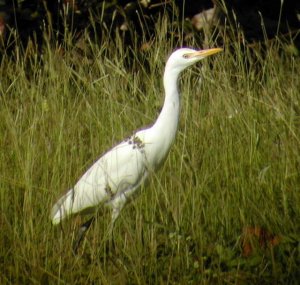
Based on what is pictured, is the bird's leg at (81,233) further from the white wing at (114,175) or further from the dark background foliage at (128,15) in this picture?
the dark background foliage at (128,15)

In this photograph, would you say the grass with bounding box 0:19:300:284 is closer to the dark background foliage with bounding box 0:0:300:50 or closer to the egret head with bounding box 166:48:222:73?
the egret head with bounding box 166:48:222:73

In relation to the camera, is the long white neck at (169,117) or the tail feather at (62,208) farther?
the long white neck at (169,117)

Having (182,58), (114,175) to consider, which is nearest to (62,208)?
(114,175)

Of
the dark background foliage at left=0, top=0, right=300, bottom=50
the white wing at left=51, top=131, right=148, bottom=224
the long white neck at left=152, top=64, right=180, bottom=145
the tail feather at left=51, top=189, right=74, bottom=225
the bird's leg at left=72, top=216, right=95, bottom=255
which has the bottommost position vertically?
the bird's leg at left=72, top=216, right=95, bottom=255

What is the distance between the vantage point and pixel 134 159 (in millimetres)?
6109

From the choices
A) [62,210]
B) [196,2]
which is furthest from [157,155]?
[196,2]

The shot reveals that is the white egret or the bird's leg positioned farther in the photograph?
the white egret

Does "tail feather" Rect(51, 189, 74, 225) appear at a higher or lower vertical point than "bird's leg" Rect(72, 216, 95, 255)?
higher

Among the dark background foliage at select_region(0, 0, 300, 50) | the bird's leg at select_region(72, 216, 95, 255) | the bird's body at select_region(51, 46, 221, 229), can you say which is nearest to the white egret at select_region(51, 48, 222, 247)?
the bird's body at select_region(51, 46, 221, 229)

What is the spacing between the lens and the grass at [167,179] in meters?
5.38

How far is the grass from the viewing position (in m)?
5.38

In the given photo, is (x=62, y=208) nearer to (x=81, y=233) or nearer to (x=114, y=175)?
(x=81, y=233)

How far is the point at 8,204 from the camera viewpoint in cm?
578

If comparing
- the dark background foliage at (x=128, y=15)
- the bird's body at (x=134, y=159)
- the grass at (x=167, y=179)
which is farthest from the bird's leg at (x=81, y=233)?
the dark background foliage at (x=128, y=15)
